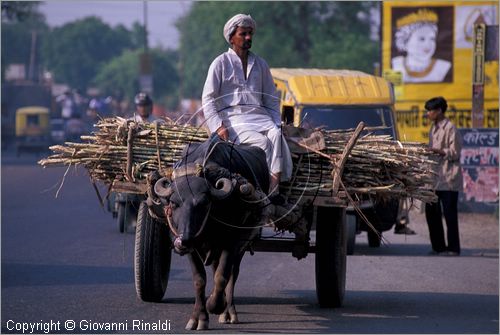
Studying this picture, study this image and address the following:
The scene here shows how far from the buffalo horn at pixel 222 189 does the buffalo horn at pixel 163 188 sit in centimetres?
29

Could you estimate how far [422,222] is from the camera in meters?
19.2

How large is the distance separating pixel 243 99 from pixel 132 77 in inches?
3806

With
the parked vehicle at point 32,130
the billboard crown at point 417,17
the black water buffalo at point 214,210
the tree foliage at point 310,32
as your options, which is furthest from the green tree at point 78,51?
the black water buffalo at point 214,210

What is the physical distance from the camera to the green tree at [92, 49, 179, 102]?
97.0m

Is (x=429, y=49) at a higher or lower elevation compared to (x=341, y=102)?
higher

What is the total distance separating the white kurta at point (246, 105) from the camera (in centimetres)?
849

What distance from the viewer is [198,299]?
7.84 m

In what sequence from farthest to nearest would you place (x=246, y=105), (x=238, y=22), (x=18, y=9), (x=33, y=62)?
(x=33, y=62)
(x=18, y=9)
(x=246, y=105)
(x=238, y=22)

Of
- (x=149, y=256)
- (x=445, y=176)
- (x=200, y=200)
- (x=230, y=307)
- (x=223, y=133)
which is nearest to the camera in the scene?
(x=200, y=200)

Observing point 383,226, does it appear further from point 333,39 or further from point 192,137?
point 333,39

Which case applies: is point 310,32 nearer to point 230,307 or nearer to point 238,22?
point 238,22

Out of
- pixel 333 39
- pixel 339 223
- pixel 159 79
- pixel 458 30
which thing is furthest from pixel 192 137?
pixel 159 79

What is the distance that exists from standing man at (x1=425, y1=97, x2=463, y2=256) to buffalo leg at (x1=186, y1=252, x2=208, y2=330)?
6.39m
